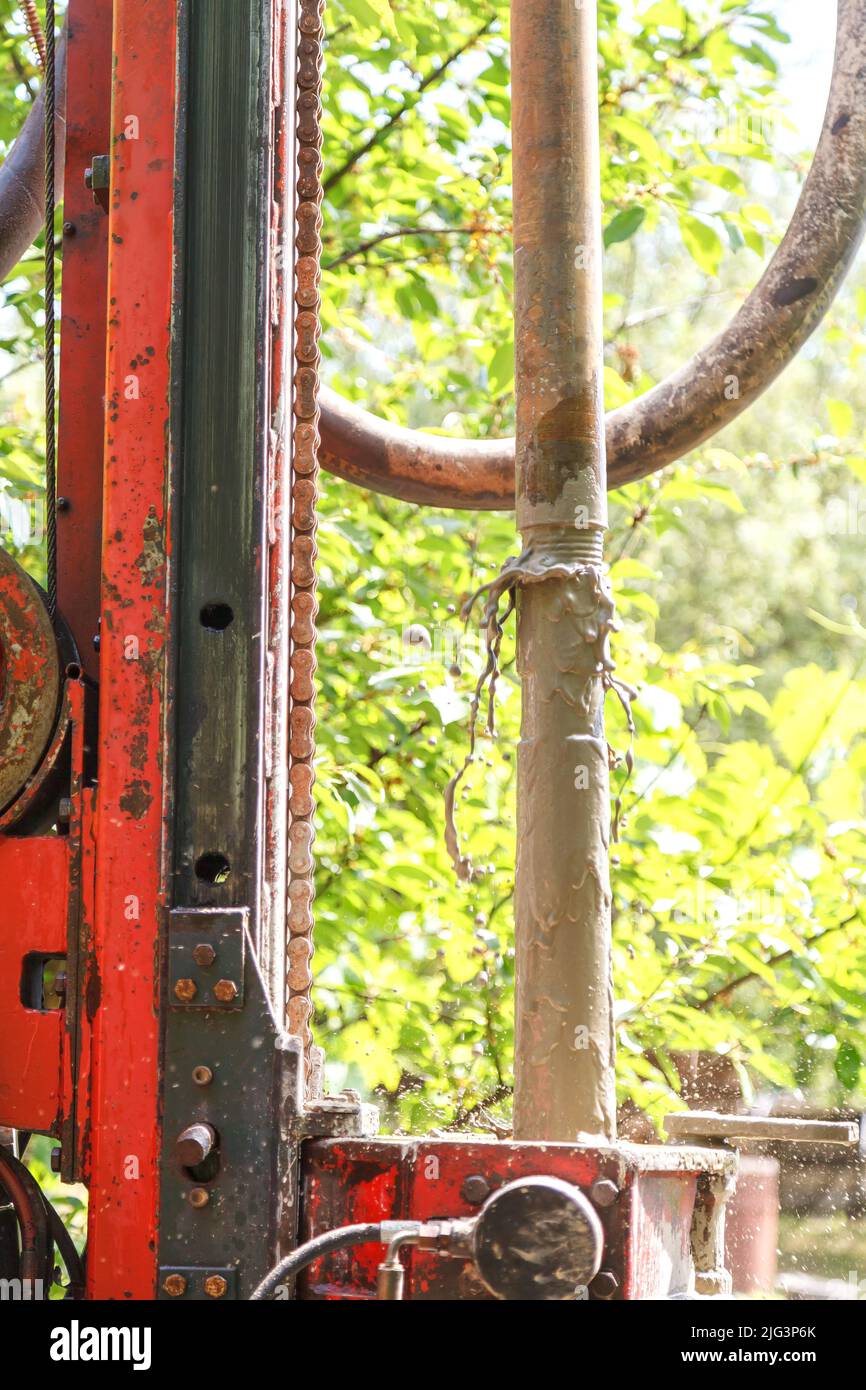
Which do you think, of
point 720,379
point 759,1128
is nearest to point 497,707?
point 720,379

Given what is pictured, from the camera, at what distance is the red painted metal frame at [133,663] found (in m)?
1.61

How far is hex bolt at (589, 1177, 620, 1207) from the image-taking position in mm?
1438

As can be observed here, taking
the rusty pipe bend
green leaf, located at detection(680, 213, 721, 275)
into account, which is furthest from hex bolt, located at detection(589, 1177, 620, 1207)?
green leaf, located at detection(680, 213, 721, 275)

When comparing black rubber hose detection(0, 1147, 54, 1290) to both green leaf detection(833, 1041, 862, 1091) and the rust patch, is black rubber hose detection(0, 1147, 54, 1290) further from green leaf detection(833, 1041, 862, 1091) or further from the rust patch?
green leaf detection(833, 1041, 862, 1091)

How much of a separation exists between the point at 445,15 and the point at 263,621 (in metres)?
3.53

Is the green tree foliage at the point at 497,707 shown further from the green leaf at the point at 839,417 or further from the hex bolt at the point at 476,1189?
the hex bolt at the point at 476,1189

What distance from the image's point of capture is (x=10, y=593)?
6.12ft

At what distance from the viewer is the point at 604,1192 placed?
56.7 inches

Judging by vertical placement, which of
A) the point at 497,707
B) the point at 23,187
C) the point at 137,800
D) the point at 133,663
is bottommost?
the point at 137,800

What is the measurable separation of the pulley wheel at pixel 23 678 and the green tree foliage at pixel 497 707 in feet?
6.30

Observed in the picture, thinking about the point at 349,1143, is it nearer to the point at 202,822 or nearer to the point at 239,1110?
the point at 239,1110

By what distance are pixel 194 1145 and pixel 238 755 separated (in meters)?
0.43

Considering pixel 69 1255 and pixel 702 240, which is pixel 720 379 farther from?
pixel 69 1255

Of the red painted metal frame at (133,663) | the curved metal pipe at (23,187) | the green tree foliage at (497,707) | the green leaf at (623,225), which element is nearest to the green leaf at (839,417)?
the green tree foliage at (497,707)
